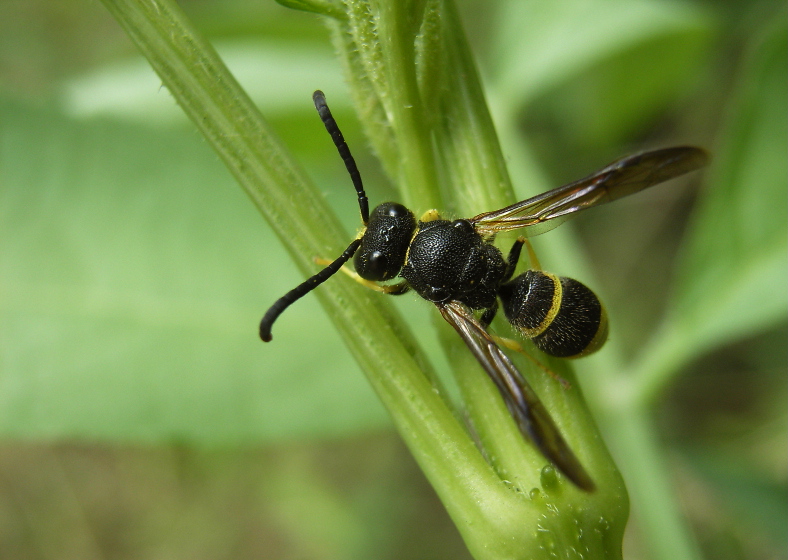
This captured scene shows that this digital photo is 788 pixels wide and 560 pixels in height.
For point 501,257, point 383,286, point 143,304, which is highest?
point 143,304

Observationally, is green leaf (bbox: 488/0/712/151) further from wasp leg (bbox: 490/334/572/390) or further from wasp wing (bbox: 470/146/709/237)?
wasp leg (bbox: 490/334/572/390)

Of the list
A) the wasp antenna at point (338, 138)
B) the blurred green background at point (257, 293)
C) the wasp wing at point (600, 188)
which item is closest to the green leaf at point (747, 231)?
the blurred green background at point (257, 293)

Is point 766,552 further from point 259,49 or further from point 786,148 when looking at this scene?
point 259,49

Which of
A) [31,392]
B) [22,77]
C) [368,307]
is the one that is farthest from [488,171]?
[22,77]

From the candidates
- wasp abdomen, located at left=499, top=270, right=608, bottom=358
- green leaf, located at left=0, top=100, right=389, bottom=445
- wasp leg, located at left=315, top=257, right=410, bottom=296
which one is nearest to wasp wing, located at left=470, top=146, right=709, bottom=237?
wasp abdomen, located at left=499, top=270, right=608, bottom=358

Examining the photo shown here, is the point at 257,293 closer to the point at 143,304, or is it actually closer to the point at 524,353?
the point at 143,304

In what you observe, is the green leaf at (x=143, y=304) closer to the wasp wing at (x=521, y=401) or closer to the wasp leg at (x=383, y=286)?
the wasp leg at (x=383, y=286)

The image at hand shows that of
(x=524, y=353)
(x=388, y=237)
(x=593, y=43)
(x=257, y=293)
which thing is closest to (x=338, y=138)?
(x=388, y=237)

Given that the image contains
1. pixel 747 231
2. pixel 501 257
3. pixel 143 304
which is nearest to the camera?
pixel 501 257
